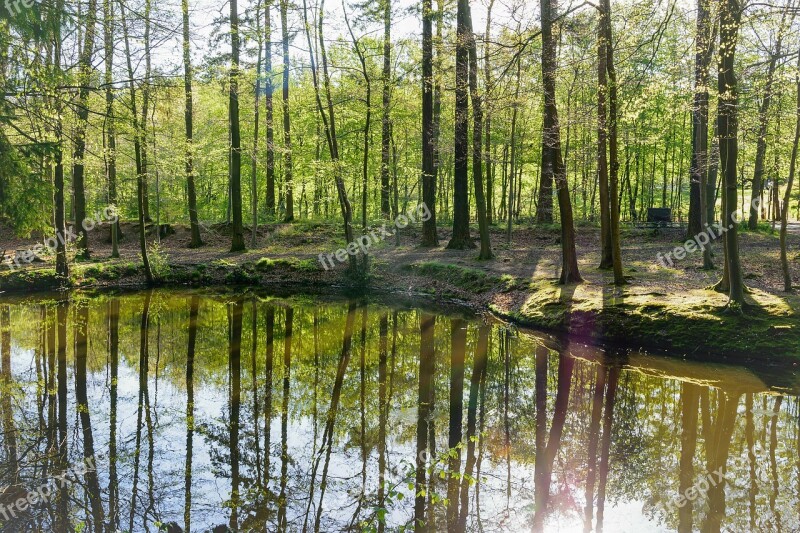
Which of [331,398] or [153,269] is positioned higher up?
[153,269]

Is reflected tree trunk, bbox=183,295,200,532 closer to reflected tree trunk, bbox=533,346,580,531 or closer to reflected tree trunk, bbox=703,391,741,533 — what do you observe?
reflected tree trunk, bbox=533,346,580,531

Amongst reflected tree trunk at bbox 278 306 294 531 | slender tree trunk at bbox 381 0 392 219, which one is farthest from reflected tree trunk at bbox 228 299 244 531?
slender tree trunk at bbox 381 0 392 219

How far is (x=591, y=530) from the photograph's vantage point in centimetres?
482

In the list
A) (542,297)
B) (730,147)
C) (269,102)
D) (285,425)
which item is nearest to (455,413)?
(285,425)

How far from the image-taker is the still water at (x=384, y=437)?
16.2 ft

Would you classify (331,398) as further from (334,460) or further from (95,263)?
(95,263)

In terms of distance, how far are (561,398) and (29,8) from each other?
813 cm

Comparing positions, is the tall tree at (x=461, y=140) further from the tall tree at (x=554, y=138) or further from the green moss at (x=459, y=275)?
the tall tree at (x=554, y=138)

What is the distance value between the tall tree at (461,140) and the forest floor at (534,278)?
0.82 m

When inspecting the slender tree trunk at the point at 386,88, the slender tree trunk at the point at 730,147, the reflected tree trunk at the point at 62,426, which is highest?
the slender tree trunk at the point at 386,88

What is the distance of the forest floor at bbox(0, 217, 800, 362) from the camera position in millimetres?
10000

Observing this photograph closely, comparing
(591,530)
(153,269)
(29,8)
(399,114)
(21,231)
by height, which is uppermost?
(399,114)

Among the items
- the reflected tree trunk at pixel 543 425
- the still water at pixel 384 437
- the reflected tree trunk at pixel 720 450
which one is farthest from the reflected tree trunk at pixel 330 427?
the reflected tree trunk at pixel 720 450

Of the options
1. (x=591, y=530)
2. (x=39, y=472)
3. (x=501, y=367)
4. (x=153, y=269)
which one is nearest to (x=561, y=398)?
(x=501, y=367)
